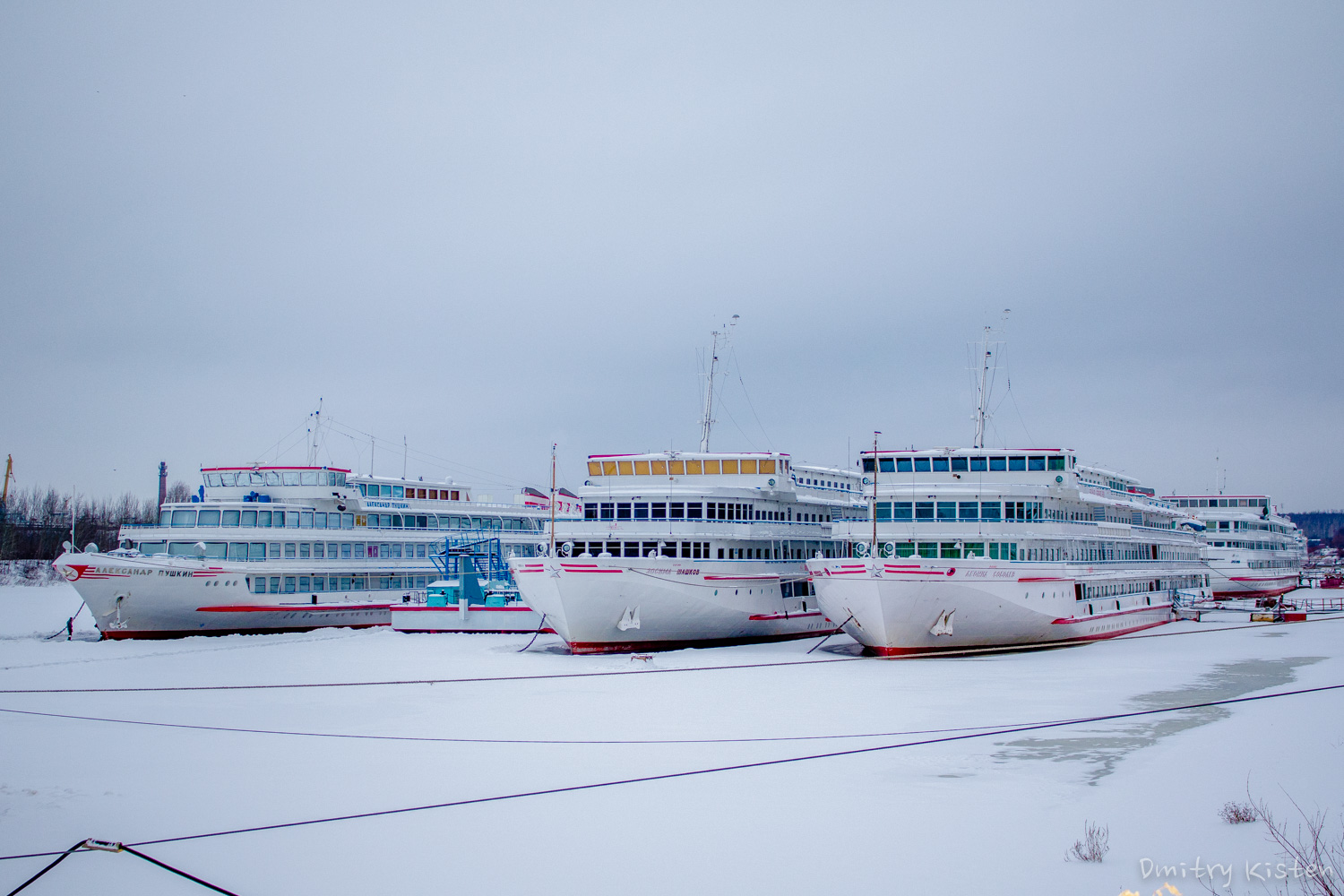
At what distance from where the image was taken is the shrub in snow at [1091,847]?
10.6 m

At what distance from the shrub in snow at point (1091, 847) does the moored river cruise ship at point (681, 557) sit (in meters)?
23.5

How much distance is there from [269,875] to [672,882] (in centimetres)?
452

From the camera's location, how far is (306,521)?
48.3 meters

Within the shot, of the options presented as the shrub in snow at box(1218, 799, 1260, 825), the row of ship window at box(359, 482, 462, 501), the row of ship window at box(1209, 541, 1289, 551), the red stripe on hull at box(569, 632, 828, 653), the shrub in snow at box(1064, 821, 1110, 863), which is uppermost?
the row of ship window at box(359, 482, 462, 501)

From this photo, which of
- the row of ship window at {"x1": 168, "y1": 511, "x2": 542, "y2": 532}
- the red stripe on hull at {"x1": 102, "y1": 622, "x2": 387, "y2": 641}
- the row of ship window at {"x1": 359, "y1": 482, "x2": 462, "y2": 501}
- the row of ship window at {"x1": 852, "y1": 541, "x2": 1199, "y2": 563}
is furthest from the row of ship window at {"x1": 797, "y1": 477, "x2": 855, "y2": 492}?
the red stripe on hull at {"x1": 102, "y1": 622, "x2": 387, "y2": 641}

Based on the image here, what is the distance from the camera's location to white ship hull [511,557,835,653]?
111 ft

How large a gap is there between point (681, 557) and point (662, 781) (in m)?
21.7

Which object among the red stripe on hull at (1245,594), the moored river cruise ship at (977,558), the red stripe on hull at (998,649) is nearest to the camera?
the moored river cruise ship at (977,558)

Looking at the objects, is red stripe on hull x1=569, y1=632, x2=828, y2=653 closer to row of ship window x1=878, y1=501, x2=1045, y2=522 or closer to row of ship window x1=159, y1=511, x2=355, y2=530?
row of ship window x1=878, y1=501, x2=1045, y2=522

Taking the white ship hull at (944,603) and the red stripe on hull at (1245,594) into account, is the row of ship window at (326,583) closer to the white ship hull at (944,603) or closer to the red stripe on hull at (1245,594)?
the white ship hull at (944,603)

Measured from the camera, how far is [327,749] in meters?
17.4

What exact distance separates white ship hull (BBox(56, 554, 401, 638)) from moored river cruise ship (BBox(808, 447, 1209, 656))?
2615 centimetres

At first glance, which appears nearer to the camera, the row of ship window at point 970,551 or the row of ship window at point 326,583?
the row of ship window at point 970,551

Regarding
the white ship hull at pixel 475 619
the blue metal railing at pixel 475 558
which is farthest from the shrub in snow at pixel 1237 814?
the blue metal railing at pixel 475 558
